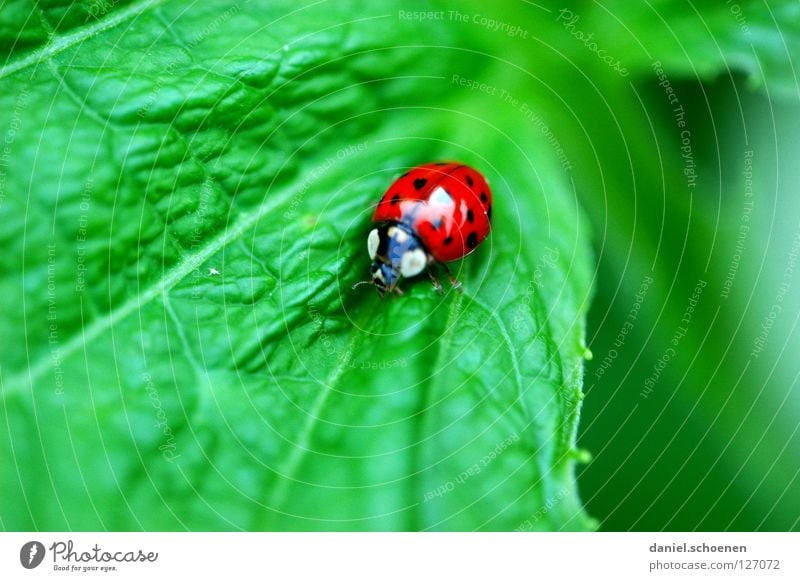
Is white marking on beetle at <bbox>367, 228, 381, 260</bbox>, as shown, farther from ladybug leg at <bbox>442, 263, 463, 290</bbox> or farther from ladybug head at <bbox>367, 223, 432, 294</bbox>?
ladybug leg at <bbox>442, 263, 463, 290</bbox>

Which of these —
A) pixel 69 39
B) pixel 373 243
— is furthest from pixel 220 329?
pixel 69 39

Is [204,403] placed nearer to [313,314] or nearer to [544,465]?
[313,314]

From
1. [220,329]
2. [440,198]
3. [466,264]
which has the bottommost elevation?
[220,329]

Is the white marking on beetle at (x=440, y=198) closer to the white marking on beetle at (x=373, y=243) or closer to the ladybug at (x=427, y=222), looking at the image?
the ladybug at (x=427, y=222)

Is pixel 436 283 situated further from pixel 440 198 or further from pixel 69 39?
pixel 69 39

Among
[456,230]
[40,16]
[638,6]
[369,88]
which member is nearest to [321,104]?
[369,88]
